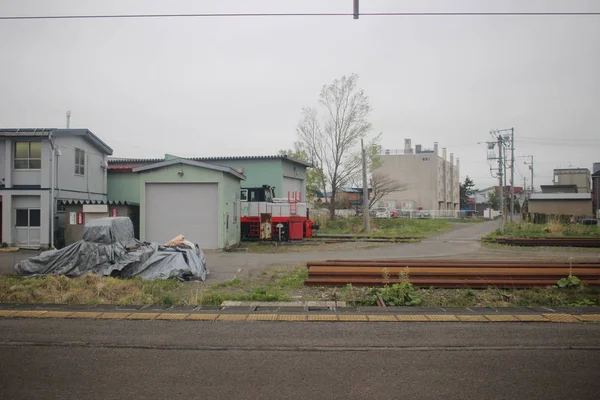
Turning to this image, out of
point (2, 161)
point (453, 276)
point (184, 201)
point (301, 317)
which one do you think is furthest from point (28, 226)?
point (453, 276)

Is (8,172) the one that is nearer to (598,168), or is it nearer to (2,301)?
(2,301)

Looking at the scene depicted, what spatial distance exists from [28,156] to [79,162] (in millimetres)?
2893

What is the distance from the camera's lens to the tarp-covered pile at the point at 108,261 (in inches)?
447

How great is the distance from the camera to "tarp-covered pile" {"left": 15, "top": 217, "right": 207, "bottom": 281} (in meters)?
11.4

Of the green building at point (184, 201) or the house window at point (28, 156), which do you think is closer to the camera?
the green building at point (184, 201)

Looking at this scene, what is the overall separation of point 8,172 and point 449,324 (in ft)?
70.2

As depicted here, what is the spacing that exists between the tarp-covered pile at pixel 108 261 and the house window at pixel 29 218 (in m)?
10.5

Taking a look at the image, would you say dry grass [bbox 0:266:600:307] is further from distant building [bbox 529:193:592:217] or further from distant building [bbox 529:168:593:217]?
distant building [bbox 529:193:592:217]

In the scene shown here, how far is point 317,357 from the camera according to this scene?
538 centimetres

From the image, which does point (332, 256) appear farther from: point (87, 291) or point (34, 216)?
point (34, 216)

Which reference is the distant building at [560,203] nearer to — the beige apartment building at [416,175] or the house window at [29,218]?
the beige apartment building at [416,175]

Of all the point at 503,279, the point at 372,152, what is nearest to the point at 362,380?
the point at 503,279

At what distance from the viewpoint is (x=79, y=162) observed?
2380cm

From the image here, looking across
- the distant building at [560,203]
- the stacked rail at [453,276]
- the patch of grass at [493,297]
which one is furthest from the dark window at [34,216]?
the distant building at [560,203]
